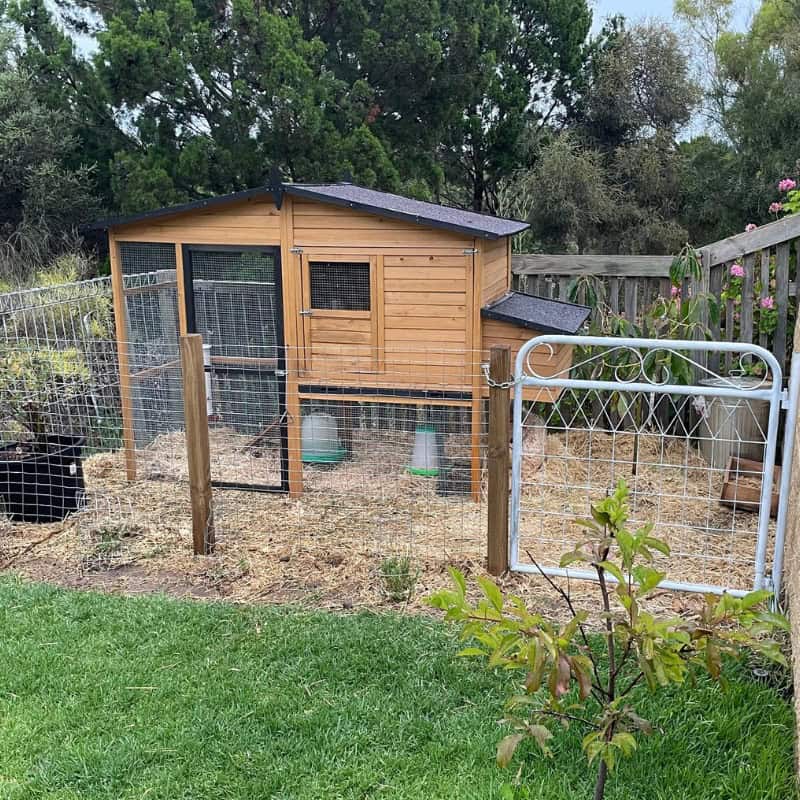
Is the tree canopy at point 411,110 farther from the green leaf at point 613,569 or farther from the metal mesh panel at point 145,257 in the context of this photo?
the green leaf at point 613,569

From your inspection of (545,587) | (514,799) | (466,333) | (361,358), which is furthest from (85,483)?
(514,799)

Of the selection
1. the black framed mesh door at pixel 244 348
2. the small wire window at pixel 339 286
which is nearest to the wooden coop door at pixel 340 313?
the small wire window at pixel 339 286

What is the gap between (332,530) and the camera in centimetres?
485

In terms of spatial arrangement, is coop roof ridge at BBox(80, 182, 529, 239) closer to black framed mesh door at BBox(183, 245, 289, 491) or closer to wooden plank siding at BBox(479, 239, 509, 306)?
wooden plank siding at BBox(479, 239, 509, 306)

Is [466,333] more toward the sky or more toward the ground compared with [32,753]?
more toward the sky

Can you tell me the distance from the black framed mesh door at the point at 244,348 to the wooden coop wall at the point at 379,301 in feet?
0.34

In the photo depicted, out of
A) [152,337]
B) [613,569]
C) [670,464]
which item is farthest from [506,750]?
[152,337]

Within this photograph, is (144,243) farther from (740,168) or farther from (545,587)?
(740,168)

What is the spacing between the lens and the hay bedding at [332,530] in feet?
13.6

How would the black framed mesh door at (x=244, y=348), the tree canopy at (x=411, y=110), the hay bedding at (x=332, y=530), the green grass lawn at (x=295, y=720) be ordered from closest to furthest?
the green grass lawn at (x=295, y=720) → the hay bedding at (x=332, y=530) → the black framed mesh door at (x=244, y=348) → the tree canopy at (x=411, y=110)

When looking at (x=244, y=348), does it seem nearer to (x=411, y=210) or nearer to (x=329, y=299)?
(x=329, y=299)

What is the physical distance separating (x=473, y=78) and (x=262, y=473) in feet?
36.4

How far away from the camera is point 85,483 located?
227 inches

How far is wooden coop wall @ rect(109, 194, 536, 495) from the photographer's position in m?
5.02
